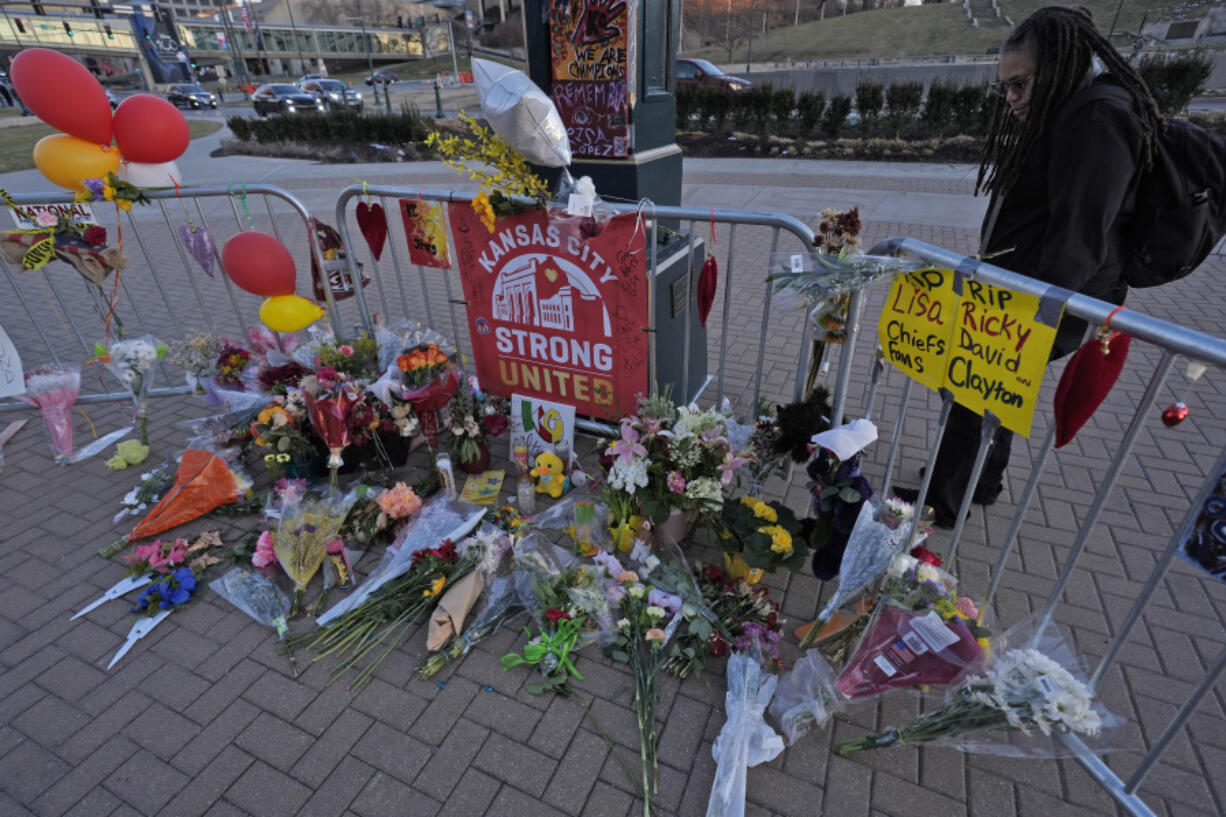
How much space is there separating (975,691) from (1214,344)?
1.22m

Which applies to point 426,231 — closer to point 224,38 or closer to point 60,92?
point 60,92

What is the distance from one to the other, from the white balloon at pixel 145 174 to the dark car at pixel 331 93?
1048 inches

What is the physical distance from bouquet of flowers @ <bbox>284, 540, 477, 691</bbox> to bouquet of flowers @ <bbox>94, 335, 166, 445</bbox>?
247 centimetres

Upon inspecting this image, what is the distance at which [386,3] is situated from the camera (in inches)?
2648

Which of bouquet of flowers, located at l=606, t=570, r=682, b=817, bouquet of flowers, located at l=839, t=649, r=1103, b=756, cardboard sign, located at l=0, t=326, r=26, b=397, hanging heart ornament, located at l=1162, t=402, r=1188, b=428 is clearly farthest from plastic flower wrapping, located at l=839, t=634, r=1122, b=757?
cardboard sign, located at l=0, t=326, r=26, b=397

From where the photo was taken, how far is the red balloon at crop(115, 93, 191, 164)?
12.1 ft

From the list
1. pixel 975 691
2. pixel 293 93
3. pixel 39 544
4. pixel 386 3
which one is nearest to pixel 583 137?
pixel 975 691

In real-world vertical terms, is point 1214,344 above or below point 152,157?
below

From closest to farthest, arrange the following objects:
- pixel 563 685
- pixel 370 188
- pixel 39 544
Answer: pixel 563 685 < pixel 39 544 < pixel 370 188

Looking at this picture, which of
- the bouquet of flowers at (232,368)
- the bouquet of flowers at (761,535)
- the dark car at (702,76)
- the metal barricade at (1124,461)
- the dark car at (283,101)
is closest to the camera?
the metal barricade at (1124,461)

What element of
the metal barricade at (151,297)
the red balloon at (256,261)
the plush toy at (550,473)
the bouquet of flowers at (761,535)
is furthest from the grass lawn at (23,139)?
the bouquet of flowers at (761,535)

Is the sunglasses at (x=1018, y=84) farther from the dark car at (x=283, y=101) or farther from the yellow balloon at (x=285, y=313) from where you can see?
the dark car at (x=283, y=101)

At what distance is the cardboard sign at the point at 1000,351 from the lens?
70.5 inches

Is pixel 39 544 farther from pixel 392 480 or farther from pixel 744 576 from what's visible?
pixel 744 576
